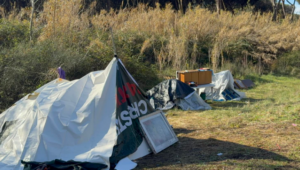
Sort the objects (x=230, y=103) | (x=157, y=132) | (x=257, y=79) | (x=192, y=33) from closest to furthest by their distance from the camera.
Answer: (x=157, y=132) < (x=230, y=103) < (x=257, y=79) < (x=192, y=33)

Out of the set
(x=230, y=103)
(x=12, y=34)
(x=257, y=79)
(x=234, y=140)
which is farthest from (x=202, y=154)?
(x=257, y=79)

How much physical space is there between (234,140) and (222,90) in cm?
510

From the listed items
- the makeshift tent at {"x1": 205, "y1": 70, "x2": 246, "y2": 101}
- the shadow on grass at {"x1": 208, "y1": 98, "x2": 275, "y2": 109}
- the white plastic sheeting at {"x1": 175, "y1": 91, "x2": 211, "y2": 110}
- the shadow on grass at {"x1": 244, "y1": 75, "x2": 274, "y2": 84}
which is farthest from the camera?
the shadow on grass at {"x1": 244, "y1": 75, "x2": 274, "y2": 84}

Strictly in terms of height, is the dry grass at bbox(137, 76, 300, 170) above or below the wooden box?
below

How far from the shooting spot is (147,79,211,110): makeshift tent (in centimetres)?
918

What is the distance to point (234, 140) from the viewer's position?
19.1ft

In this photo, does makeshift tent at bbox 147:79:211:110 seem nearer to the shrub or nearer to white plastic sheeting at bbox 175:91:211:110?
white plastic sheeting at bbox 175:91:211:110

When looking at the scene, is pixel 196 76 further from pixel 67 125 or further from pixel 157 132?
pixel 67 125

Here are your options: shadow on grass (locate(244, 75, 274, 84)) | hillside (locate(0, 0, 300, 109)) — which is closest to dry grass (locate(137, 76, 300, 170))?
hillside (locate(0, 0, 300, 109))

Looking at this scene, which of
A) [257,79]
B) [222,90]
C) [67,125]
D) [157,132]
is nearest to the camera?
[67,125]

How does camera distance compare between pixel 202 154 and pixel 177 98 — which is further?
→ pixel 177 98

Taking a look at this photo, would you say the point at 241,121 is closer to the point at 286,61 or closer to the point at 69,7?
the point at 69,7

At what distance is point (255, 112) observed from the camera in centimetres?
804

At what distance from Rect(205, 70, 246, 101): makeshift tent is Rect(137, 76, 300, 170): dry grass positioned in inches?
56.7
